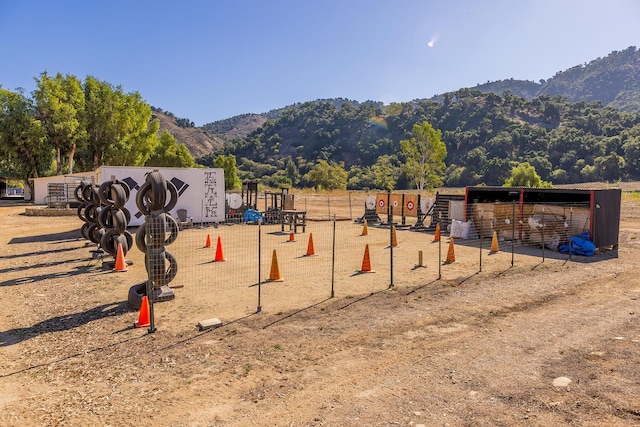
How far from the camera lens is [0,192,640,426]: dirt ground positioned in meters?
4.82

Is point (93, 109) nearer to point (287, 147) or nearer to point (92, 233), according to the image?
point (92, 233)

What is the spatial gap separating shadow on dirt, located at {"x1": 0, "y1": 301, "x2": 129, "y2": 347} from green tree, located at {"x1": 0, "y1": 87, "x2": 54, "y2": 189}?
44517 mm

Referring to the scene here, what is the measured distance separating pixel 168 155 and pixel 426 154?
38323 millimetres

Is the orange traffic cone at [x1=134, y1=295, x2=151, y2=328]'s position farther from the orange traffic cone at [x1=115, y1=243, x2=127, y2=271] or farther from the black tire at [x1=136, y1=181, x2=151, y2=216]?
the orange traffic cone at [x1=115, y1=243, x2=127, y2=271]

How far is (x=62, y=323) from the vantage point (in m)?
7.95

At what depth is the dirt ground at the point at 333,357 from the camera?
4824mm

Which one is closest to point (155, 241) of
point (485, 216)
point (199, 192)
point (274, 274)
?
point (274, 274)

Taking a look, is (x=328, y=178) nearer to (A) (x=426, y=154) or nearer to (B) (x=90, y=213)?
(A) (x=426, y=154)

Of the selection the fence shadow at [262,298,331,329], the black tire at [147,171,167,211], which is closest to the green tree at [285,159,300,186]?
the black tire at [147,171,167,211]

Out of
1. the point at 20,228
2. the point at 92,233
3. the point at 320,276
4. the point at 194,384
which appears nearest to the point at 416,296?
the point at 320,276

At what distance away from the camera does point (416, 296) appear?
984 centimetres

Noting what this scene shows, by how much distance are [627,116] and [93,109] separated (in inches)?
5459

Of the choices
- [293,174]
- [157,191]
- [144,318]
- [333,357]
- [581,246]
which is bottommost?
[333,357]

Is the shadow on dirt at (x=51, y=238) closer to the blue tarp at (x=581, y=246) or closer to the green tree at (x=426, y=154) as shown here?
the blue tarp at (x=581, y=246)
